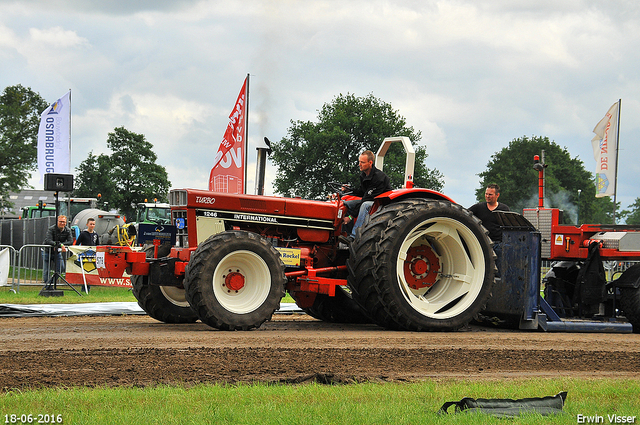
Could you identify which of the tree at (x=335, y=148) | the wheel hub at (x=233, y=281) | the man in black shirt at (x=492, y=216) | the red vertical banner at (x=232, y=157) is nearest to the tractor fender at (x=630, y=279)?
the man in black shirt at (x=492, y=216)

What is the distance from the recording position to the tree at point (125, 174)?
186 ft

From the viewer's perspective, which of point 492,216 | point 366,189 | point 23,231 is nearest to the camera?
point 366,189

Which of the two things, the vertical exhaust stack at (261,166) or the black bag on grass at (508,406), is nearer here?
the black bag on grass at (508,406)

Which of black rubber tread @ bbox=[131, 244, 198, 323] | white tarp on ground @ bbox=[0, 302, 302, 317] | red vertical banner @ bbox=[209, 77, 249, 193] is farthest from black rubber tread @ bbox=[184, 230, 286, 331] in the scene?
red vertical banner @ bbox=[209, 77, 249, 193]

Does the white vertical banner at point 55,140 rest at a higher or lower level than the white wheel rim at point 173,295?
higher

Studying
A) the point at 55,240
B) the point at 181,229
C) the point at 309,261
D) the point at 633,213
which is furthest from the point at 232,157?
the point at 633,213

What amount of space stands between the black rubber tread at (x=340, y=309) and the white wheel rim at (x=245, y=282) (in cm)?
185

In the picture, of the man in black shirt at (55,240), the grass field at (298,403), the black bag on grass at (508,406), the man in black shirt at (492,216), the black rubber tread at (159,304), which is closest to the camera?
the grass field at (298,403)

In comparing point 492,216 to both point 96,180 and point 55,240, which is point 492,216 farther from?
point 96,180

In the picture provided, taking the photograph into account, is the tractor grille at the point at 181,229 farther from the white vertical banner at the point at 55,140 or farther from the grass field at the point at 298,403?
the white vertical banner at the point at 55,140

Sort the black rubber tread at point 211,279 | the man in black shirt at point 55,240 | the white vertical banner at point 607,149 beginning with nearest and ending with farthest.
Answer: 1. the black rubber tread at point 211,279
2. the man in black shirt at point 55,240
3. the white vertical banner at point 607,149

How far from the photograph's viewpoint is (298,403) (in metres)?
4.17

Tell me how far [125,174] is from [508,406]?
56477mm

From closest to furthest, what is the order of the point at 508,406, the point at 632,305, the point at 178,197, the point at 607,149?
the point at 508,406 < the point at 178,197 < the point at 632,305 < the point at 607,149
